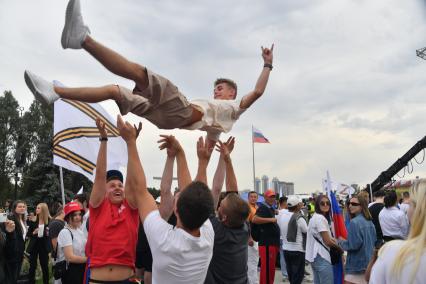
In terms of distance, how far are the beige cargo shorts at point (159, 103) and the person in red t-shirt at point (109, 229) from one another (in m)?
0.41

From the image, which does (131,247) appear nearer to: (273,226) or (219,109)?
(219,109)

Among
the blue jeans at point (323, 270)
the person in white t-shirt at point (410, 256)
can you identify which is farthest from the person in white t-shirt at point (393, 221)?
the person in white t-shirt at point (410, 256)

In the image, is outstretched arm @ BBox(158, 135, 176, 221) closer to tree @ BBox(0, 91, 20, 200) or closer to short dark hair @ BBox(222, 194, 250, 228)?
short dark hair @ BBox(222, 194, 250, 228)

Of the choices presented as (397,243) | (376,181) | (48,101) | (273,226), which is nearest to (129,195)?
(48,101)

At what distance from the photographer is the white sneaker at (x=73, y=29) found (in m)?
3.25

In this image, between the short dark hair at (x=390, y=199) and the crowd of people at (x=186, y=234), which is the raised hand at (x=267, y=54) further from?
the short dark hair at (x=390, y=199)

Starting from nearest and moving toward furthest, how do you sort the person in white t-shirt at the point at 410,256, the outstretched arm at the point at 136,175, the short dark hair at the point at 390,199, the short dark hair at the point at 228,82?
1. the person in white t-shirt at the point at 410,256
2. the outstretched arm at the point at 136,175
3. the short dark hair at the point at 228,82
4. the short dark hair at the point at 390,199

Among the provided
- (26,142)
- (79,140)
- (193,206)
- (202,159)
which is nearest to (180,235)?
(193,206)

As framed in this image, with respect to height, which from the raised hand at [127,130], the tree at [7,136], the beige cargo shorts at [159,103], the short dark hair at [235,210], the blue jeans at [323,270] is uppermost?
the tree at [7,136]

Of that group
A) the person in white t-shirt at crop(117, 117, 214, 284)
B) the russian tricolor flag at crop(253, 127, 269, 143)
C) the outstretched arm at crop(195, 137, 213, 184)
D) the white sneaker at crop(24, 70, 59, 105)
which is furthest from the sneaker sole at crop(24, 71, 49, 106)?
the russian tricolor flag at crop(253, 127, 269, 143)

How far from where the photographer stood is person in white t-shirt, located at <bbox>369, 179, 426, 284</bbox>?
2018 mm

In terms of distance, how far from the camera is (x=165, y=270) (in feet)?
8.65

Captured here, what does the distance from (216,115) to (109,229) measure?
174 centimetres

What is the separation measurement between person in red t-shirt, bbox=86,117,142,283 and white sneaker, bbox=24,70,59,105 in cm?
50
